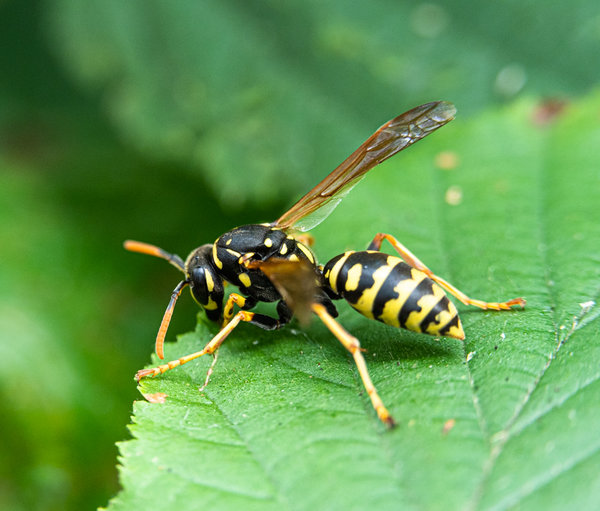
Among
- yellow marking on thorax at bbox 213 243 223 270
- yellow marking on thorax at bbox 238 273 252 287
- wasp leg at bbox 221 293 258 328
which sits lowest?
wasp leg at bbox 221 293 258 328

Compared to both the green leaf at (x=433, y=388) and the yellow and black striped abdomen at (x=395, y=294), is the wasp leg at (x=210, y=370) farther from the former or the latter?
the yellow and black striped abdomen at (x=395, y=294)

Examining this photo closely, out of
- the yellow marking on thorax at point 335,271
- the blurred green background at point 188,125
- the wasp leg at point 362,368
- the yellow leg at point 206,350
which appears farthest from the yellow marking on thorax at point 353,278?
the blurred green background at point 188,125

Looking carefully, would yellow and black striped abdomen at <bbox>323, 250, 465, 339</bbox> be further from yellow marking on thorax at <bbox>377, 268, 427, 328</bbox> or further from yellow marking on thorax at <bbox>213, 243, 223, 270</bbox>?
yellow marking on thorax at <bbox>213, 243, 223, 270</bbox>

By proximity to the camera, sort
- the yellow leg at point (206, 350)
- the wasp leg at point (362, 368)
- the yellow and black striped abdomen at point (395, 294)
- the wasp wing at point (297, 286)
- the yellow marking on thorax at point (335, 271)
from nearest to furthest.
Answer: the wasp leg at point (362, 368) → the wasp wing at point (297, 286) → the yellow and black striped abdomen at point (395, 294) → the yellow leg at point (206, 350) → the yellow marking on thorax at point (335, 271)

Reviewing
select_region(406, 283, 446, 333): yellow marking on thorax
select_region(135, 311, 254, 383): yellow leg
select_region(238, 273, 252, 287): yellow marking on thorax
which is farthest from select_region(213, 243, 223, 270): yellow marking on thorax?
select_region(406, 283, 446, 333): yellow marking on thorax

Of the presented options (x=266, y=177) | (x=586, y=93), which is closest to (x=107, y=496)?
(x=266, y=177)

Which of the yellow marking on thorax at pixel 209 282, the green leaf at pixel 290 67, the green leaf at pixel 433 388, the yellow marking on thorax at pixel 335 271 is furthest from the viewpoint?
the green leaf at pixel 290 67
